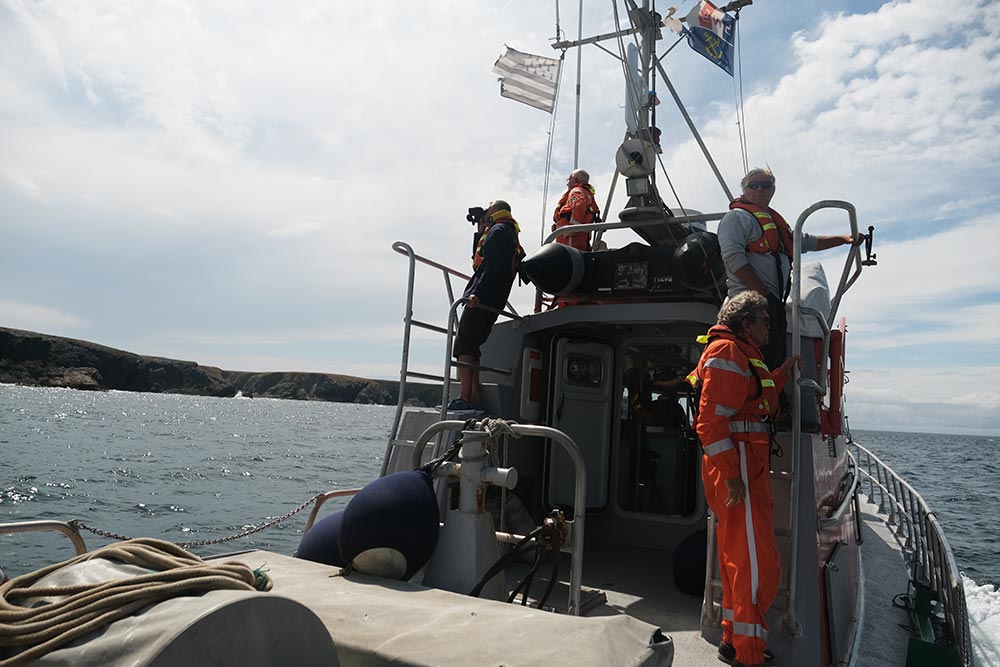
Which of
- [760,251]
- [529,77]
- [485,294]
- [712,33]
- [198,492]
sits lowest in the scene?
[198,492]

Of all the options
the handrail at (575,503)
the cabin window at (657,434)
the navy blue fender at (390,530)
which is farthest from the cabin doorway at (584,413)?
the navy blue fender at (390,530)

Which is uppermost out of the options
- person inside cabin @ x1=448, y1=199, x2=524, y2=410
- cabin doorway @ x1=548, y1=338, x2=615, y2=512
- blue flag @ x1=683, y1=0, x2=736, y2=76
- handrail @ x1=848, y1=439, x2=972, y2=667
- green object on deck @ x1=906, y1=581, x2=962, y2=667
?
blue flag @ x1=683, y1=0, x2=736, y2=76

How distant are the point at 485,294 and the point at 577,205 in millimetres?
2005

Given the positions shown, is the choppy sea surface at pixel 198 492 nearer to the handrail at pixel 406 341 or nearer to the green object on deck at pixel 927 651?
the green object on deck at pixel 927 651

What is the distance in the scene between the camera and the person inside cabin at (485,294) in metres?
5.11

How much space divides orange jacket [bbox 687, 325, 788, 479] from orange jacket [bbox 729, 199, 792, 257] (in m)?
0.86

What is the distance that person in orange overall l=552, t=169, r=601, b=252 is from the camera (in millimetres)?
6680

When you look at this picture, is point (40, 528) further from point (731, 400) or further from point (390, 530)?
point (731, 400)

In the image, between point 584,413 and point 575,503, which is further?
point 584,413

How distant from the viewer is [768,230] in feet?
13.1

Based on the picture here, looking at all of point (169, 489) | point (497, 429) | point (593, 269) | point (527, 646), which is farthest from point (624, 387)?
point (169, 489)

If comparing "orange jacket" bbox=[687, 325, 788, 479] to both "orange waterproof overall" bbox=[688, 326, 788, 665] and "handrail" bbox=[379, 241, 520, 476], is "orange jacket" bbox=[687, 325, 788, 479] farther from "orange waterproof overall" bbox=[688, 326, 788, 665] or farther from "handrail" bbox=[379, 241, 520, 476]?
"handrail" bbox=[379, 241, 520, 476]

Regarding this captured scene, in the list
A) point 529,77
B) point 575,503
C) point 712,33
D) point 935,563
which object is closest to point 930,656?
point 935,563

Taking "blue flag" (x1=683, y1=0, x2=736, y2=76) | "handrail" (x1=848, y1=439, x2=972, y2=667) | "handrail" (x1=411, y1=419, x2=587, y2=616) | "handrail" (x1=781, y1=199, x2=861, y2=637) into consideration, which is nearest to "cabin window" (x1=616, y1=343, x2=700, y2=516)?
"handrail" (x1=848, y1=439, x2=972, y2=667)
